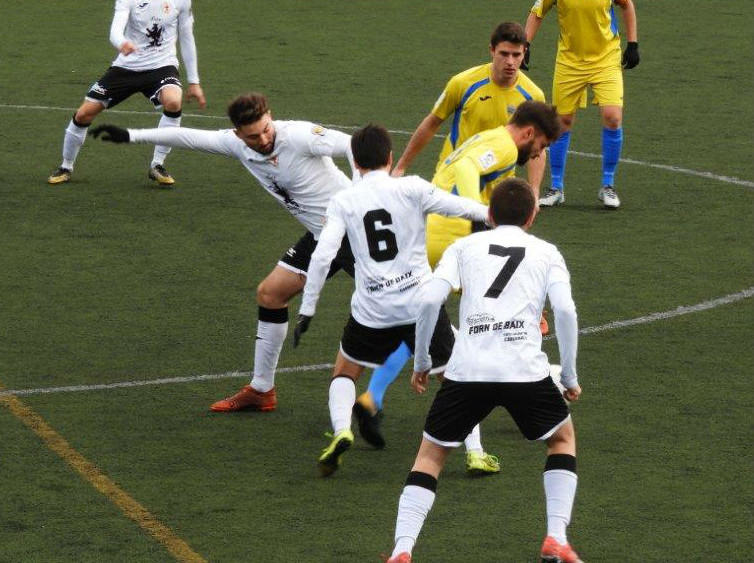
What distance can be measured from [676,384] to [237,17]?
15562 millimetres

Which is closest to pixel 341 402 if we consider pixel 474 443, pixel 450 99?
pixel 474 443

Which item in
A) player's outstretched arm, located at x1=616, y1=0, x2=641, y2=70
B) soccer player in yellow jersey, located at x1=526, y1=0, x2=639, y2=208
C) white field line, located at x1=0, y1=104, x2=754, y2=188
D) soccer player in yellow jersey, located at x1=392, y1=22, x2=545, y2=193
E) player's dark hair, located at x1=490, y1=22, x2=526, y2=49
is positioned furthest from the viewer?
white field line, located at x1=0, y1=104, x2=754, y2=188

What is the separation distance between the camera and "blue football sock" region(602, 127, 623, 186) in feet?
44.7

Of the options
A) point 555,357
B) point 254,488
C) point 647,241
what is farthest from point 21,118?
point 254,488

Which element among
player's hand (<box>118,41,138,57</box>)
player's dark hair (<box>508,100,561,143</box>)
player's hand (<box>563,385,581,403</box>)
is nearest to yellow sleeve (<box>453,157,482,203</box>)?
player's dark hair (<box>508,100,561,143</box>)

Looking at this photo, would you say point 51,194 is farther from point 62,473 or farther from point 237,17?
point 237,17

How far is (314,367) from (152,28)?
5.67 meters

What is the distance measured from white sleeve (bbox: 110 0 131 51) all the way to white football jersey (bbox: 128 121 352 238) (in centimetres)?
518

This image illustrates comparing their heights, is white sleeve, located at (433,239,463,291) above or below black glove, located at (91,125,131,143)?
above

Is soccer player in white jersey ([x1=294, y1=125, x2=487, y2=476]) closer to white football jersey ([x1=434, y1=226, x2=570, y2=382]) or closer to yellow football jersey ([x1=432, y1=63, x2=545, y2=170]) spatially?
white football jersey ([x1=434, y1=226, x2=570, y2=382])

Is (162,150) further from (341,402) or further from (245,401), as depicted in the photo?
(341,402)

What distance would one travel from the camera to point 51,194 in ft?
Answer: 46.2

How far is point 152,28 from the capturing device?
14.3 m

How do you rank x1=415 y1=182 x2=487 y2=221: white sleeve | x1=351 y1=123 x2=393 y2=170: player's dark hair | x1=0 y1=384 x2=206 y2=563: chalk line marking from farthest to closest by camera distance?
x1=351 y1=123 x2=393 y2=170: player's dark hair
x1=415 y1=182 x2=487 y2=221: white sleeve
x1=0 y1=384 x2=206 y2=563: chalk line marking
